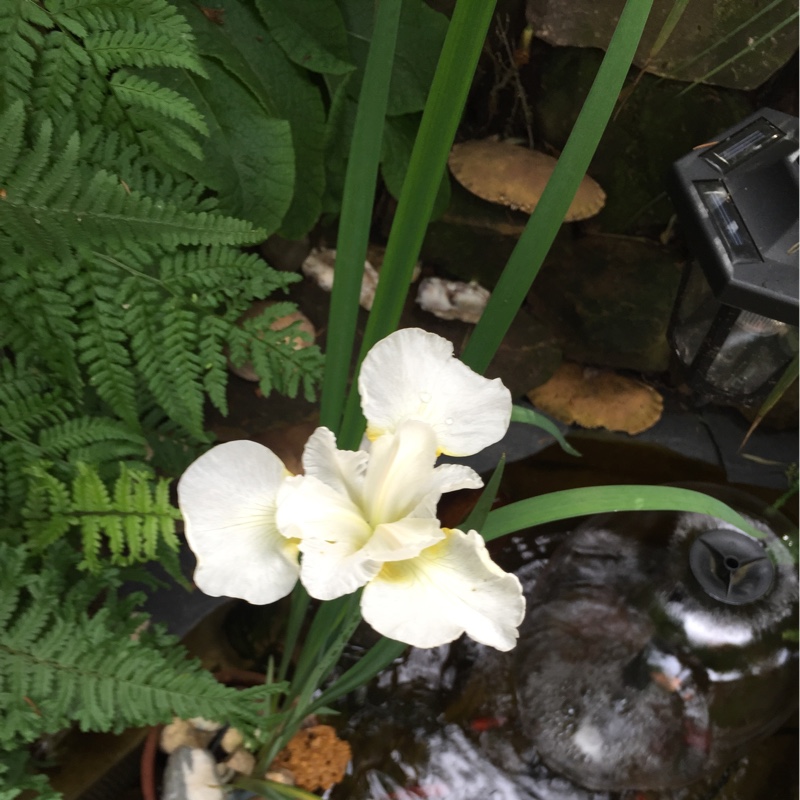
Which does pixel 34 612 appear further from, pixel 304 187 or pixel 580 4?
pixel 580 4

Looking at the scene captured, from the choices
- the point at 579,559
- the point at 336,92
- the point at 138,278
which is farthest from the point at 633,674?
the point at 336,92

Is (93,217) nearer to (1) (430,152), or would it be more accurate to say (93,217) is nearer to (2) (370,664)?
(1) (430,152)

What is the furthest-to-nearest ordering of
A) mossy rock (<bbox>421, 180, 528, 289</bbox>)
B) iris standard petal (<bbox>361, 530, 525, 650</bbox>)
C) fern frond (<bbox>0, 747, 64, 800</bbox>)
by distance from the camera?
1. mossy rock (<bbox>421, 180, 528, 289</bbox>)
2. fern frond (<bbox>0, 747, 64, 800</bbox>)
3. iris standard petal (<bbox>361, 530, 525, 650</bbox>)

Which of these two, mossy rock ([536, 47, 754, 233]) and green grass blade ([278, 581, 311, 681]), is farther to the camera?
mossy rock ([536, 47, 754, 233])

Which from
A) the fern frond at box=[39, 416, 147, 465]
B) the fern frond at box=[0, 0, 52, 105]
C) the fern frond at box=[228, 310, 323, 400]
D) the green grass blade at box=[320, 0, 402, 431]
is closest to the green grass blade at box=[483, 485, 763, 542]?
the green grass blade at box=[320, 0, 402, 431]

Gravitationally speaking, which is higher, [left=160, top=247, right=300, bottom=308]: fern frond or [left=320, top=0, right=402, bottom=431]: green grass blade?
[left=320, top=0, right=402, bottom=431]: green grass blade

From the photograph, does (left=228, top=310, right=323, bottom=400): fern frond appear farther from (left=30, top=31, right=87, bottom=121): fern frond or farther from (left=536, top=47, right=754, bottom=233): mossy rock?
(left=536, top=47, right=754, bottom=233): mossy rock

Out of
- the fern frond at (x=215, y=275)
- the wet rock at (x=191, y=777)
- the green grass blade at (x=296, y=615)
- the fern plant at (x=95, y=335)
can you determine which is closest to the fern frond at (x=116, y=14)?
the fern plant at (x=95, y=335)

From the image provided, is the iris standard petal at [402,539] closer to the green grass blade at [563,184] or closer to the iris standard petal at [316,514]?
the iris standard petal at [316,514]

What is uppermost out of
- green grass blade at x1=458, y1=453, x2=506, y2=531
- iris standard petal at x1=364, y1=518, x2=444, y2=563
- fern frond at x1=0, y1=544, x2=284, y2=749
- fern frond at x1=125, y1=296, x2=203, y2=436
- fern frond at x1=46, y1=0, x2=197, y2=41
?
fern frond at x1=46, y1=0, x2=197, y2=41
